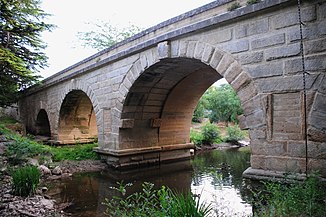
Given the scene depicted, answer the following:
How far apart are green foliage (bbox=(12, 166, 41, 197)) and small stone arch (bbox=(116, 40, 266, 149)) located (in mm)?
3112

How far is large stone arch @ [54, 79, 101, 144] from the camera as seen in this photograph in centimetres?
1137

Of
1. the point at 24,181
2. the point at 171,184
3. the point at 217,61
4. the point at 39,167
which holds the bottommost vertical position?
the point at 171,184

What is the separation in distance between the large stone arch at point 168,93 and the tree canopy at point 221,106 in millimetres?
12420

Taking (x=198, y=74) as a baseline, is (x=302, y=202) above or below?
below

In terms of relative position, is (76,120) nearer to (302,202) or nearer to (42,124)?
(42,124)

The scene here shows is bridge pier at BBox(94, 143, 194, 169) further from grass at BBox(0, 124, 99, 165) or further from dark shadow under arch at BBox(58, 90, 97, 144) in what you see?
dark shadow under arch at BBox(58, 90, 97, 144)

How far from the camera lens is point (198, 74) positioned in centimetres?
829

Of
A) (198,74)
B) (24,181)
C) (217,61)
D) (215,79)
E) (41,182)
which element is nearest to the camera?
(217,61)

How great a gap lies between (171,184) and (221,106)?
632 inches

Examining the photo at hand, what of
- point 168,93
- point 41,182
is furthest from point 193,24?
point 41,182

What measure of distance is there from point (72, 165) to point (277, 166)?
6763 mm

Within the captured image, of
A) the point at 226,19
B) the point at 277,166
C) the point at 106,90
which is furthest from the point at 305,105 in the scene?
the point at 106,90

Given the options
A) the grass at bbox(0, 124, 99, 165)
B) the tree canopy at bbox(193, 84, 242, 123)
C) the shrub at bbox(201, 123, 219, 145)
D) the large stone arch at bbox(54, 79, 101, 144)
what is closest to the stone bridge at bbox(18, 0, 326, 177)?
the large stone arch at bbox(54, 79, 101, 144)

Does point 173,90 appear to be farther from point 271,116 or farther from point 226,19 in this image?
point 271,116
